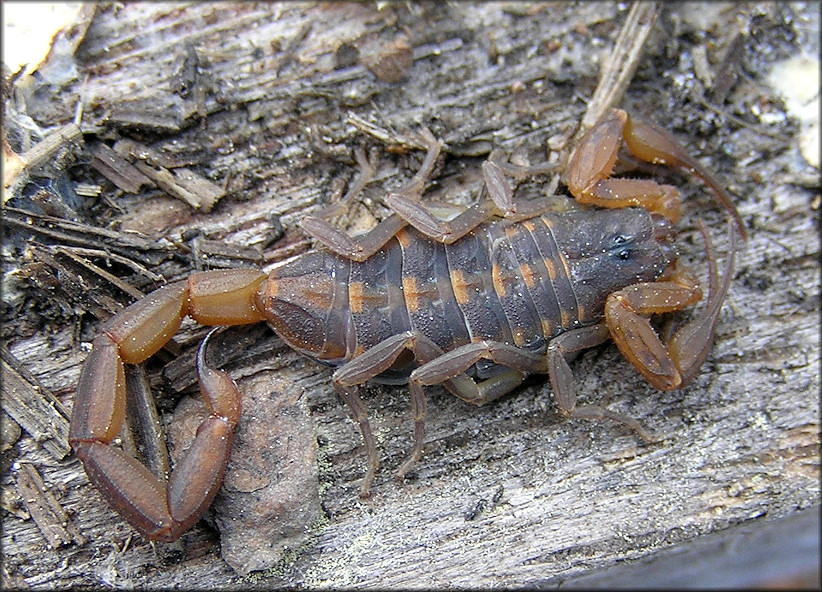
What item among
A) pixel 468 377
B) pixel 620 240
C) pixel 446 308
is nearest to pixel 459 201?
pixel 446 308

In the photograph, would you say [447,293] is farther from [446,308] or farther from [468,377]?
[468,377]

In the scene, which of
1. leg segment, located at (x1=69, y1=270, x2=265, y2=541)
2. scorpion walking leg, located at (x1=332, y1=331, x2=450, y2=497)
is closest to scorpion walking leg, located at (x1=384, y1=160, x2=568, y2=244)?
scorpion walking leg, located at (x1=332, y1=331, x2=450, y2=497)

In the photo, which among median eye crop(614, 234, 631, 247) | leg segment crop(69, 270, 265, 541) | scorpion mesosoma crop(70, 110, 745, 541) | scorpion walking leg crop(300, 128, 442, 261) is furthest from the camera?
median eye crop(614, 234, 631, 247)

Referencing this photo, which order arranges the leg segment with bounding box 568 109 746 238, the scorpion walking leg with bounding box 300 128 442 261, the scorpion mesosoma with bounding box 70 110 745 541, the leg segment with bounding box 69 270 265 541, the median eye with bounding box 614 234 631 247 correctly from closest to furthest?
the leg segment with bounding box 69 270 265 541 → the scorpion mesosoma with bounding box 70 110 745 541 → the scorpion walking leg with bounding box 300 128 442 261 → the median eye with bounding box 614 234 631 247 → the leg segment with bounding box 568 109 746 238

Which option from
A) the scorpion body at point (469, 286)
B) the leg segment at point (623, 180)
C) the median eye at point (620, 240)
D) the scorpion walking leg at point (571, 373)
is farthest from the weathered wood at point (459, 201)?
the median eye at point (620, 240)

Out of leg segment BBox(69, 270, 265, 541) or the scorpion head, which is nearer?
leg segment BBox(69, 270, 265, 541)

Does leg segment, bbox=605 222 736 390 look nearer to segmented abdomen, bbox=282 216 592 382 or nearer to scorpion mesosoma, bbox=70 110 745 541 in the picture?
scorpion mesosoma, bbox=70 110 745 541

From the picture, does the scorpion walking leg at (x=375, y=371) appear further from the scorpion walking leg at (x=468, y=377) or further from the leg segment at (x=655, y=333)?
the leg segment at (x=655, y=333)

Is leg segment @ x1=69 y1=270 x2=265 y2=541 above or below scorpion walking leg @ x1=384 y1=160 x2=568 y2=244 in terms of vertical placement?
below

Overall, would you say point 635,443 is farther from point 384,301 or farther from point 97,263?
point 97,263
